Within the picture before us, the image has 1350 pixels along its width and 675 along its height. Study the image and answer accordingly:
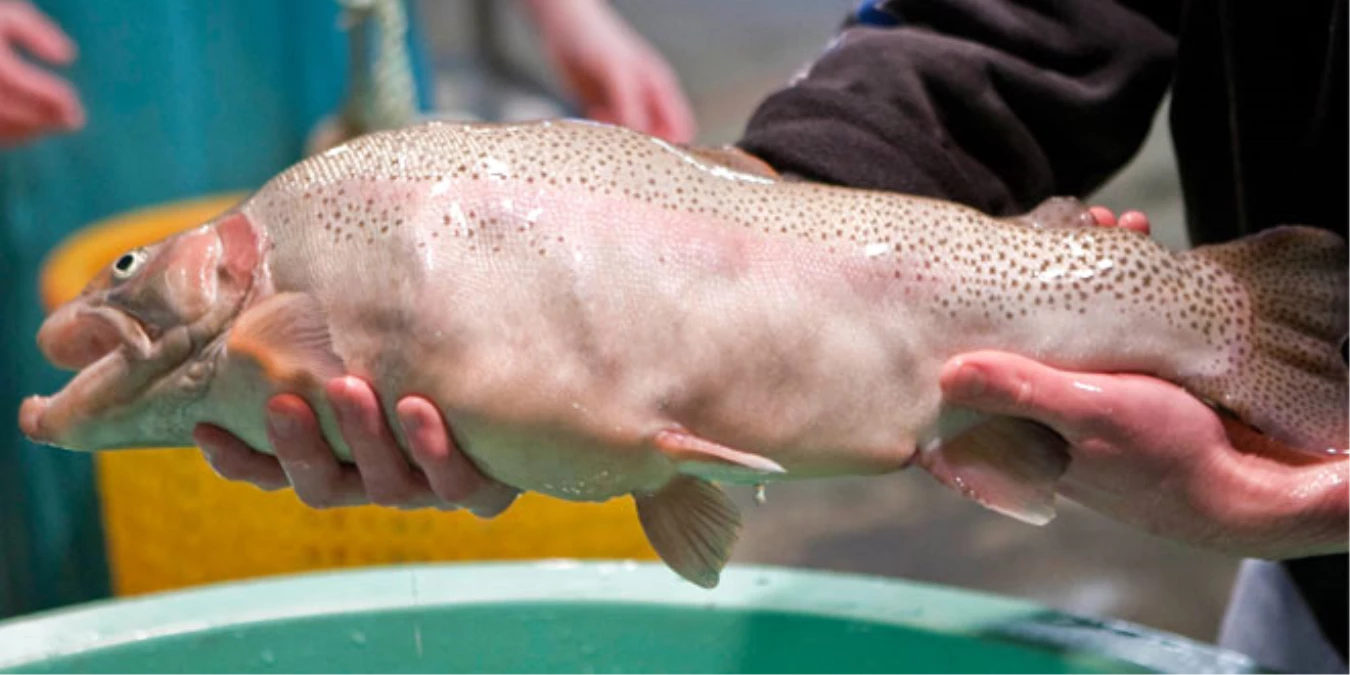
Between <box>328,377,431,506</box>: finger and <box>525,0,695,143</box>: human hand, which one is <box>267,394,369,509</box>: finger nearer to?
<box>328,377,431,506</box>: finger

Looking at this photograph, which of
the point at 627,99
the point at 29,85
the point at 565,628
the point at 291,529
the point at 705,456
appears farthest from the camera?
the point at 627,99

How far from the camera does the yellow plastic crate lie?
1.15 meters

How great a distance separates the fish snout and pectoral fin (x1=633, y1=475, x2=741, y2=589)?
0.24 metres

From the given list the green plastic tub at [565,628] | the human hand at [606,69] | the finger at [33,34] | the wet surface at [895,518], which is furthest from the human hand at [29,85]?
the green plastic tub at [565,628]

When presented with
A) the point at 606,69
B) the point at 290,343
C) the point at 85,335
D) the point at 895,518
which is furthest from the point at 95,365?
the point at 895,518

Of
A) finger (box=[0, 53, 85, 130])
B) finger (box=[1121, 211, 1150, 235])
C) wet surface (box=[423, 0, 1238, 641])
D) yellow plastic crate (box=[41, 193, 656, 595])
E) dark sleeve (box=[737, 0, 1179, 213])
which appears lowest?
wet surface (box=[423, 0, 1238, 641])

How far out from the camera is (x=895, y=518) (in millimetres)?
2260

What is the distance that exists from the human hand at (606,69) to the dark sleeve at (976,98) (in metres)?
0.70

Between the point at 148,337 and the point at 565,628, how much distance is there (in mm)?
288

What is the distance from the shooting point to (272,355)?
69 centimetres

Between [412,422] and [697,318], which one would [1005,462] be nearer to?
[697,318]

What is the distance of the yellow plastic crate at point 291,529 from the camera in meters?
1.15

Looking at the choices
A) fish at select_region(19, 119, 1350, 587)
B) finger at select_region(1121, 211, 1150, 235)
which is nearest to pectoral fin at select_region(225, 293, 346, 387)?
fish at select_region(19, 119, 1350, 587)

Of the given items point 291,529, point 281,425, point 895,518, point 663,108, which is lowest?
point 895,518
